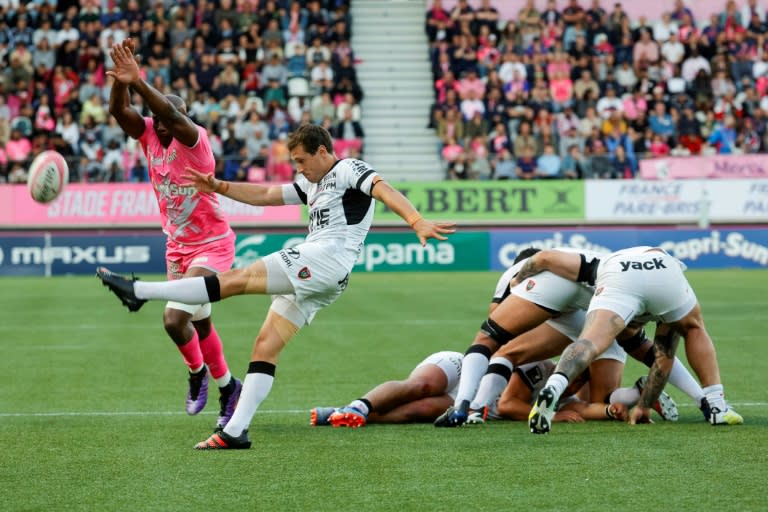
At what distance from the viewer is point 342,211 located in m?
7.87

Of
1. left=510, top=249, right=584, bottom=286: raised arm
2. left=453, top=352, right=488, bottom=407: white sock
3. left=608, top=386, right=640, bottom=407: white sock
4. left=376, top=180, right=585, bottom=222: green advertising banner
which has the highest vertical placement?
left=510, top=249, right=584, bottom=286: raised arm

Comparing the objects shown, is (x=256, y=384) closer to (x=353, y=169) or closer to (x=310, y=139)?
(x=353, y=169)

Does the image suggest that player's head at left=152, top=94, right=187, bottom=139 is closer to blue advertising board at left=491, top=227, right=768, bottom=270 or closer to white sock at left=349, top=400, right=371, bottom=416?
white sock at left=349, top=400, right=371, bottom=416

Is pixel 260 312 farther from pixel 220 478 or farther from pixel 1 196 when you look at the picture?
pixel 220 478

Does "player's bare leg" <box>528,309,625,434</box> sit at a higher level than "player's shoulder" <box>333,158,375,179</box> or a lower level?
lower

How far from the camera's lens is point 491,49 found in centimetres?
3247

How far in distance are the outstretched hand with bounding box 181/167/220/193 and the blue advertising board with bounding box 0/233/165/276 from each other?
19.2 meters

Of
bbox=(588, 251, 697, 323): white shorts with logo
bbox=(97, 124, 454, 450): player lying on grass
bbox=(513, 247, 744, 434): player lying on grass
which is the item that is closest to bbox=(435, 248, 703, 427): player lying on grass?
A: bbox=(513, 247, 744, 434): player lying on grass

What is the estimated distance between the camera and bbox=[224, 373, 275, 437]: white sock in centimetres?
748

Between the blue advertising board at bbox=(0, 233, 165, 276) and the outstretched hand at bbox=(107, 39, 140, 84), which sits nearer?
the outstretched hand at bbox=(107, 39, 140, 84)

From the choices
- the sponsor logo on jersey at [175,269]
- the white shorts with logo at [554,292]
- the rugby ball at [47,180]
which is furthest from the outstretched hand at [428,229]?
the rugby ball at [47,180]

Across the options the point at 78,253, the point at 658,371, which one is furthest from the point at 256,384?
the point at 78,253

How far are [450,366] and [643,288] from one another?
5.24ft

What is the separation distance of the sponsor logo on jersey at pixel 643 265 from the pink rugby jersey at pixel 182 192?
2.94 metres
